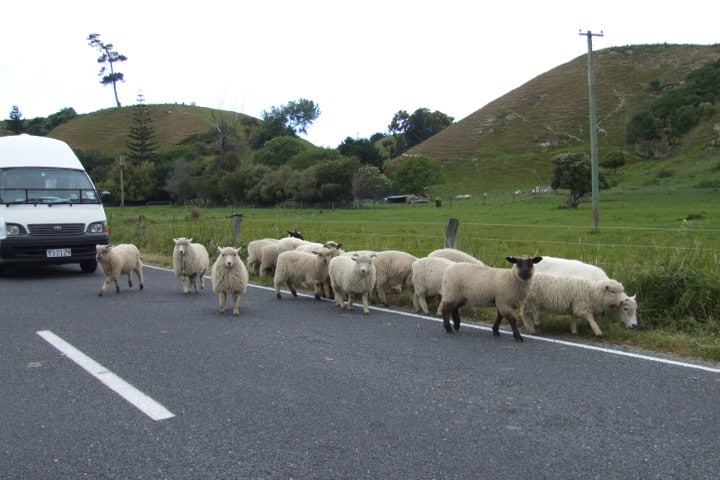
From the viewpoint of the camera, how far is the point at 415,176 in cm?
7331

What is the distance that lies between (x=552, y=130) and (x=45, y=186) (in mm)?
90331

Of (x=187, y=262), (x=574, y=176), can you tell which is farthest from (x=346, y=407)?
(x=574, y=176)

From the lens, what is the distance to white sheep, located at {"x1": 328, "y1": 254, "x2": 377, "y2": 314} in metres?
9.50

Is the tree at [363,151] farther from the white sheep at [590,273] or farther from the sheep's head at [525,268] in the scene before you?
the sheep's head at [525,268]

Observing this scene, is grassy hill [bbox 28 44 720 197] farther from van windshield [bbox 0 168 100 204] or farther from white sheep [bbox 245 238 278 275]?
van windshield [bbox 0 168 100 204]

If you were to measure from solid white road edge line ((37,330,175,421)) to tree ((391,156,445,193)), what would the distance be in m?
66.7

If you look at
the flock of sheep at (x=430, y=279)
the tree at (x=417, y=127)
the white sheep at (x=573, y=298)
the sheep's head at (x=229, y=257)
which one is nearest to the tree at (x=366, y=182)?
the flock of sheep at (x=430, y=279)

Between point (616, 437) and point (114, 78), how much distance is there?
15918cm

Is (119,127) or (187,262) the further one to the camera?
(119,127)

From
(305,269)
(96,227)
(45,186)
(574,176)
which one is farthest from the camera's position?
(574,176)

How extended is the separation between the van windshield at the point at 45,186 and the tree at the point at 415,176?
2337 inches

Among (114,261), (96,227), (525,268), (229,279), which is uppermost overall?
(96,227)

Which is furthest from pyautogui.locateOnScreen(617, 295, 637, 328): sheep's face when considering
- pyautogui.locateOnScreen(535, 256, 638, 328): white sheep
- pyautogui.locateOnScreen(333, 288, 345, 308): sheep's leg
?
pyautogui.locateOnScreen(333, 288, 345, 308): sheep's leg

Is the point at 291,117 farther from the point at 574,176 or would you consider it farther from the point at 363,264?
the point at 363,264
